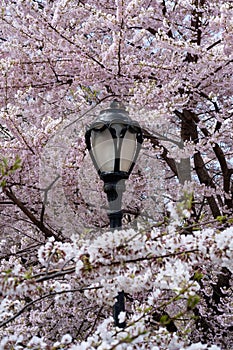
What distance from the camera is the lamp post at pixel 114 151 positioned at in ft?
9.96

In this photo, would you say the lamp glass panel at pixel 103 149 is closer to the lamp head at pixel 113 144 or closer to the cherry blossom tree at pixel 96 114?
the lamp head at pixel 113 144

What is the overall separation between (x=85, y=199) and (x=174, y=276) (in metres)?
3.22

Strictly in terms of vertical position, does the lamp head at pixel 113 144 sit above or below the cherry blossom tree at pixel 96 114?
below

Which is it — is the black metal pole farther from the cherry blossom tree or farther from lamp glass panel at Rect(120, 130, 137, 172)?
the cherry blossom tree

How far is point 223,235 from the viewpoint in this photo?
1920mm

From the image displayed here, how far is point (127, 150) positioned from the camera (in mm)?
3127

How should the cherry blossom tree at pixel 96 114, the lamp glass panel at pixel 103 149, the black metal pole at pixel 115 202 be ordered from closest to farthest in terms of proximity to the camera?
the black metal pole at pixel 115 202 < the lamp glass panel at pixel 103 149 < the cherry blossom tree at pixel 96 114

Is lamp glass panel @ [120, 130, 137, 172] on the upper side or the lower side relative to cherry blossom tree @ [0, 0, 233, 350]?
Answer: lower

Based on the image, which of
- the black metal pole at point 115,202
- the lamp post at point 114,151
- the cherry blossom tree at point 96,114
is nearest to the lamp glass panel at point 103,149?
the lamp post at point 114,151

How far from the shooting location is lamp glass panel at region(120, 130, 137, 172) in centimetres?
308

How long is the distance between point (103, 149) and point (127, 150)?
17 centimetres

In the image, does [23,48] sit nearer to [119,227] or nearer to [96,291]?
[119,227]

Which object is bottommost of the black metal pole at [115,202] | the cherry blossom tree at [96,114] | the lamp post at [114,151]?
the black metal pole at [115,202]

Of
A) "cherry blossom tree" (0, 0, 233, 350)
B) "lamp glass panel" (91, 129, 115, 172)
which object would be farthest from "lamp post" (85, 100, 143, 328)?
"cherry blossom tree" (0, 0, 233, 350)
